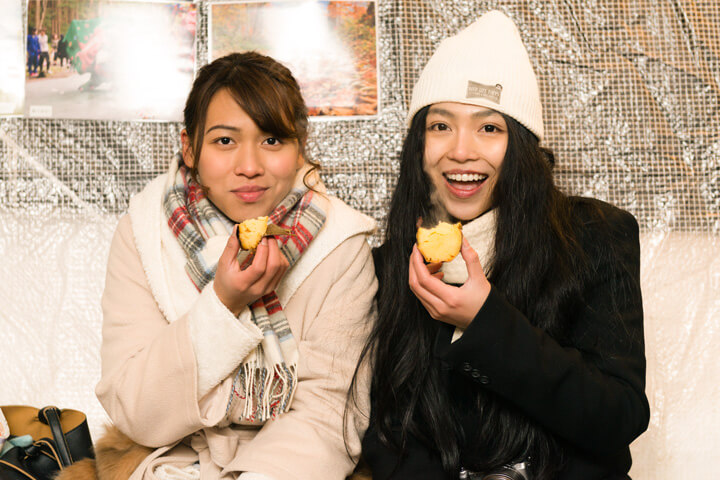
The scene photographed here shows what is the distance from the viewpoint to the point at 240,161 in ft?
4.52

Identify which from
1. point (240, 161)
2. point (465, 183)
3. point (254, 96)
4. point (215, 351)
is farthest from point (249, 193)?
point (465, 183)

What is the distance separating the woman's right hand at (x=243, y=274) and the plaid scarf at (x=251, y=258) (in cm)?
6

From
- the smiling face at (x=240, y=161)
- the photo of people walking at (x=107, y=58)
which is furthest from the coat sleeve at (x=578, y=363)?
the photo of people walking at (x=107, y=58)

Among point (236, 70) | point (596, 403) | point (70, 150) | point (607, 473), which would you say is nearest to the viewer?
point (596, 403)

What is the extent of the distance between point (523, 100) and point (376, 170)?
1.99 feet

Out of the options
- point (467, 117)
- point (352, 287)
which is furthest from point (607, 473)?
point (467, 117)

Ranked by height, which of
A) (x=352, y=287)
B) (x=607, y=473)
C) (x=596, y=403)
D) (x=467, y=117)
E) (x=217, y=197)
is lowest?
(x=607, y=473)

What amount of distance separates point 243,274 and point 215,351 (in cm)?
15

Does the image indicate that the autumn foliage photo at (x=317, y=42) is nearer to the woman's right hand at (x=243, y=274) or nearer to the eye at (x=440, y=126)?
the eye at (x=440, y=126)

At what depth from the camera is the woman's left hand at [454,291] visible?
3.74ft

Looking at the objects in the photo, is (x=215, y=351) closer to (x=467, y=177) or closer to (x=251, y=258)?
(x=251, y=258)

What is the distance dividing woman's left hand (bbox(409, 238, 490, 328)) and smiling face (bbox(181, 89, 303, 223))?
1.27 feet

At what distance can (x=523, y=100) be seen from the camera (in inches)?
54.3

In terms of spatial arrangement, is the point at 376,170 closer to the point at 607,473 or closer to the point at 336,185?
the point at 336,185
